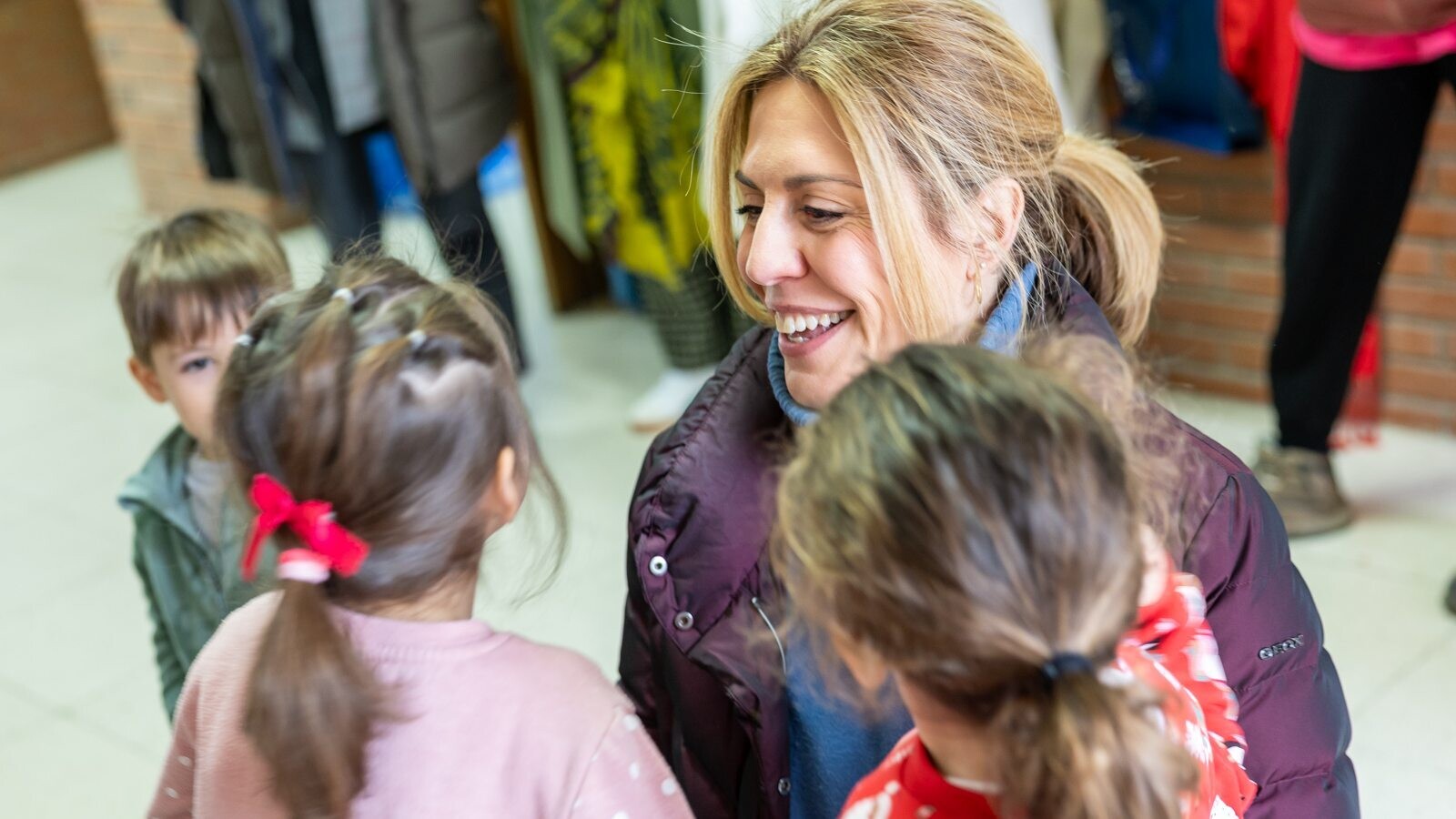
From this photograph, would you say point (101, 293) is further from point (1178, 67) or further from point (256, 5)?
point (1178, 67)

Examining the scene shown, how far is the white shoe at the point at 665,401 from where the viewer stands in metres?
3.29

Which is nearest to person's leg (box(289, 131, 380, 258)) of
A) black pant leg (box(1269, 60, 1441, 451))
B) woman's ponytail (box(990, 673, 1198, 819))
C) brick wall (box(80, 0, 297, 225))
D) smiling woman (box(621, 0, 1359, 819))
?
brick wall (box(80, 0, 297, 225))

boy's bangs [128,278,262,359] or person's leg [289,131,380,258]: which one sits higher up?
boy's bangs [128,278,262,359]

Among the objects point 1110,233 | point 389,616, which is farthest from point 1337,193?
point 389,616

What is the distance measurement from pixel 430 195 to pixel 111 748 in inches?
54.1

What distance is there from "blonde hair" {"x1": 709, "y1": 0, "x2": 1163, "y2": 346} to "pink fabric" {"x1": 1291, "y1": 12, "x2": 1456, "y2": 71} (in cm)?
105

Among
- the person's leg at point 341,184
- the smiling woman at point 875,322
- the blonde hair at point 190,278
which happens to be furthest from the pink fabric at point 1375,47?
the person's leg at point 341,184

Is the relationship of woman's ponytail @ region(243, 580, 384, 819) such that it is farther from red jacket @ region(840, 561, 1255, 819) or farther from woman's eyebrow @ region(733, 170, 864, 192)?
woman's eyebrow @ region(733, 170, 864, 192)

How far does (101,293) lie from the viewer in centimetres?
465

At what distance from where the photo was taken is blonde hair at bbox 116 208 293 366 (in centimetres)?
171

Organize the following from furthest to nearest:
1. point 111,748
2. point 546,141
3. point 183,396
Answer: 1. point 546,141
2. point 111,748
3. point 183,396

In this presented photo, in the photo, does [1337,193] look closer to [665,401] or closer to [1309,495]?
[1309,495]

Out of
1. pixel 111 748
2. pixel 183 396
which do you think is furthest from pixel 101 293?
pixel 183 396

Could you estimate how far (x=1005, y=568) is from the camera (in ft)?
2.58
